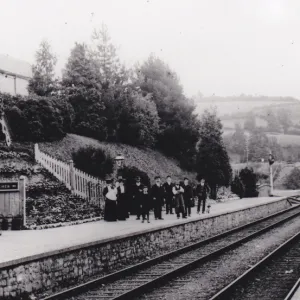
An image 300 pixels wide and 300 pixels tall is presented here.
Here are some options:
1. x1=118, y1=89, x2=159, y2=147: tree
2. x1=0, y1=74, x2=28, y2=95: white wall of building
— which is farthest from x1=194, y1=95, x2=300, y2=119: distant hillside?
x1=0, y1=74, x2=28, y2=95: white wall of building

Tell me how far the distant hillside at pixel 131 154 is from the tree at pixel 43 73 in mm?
3695

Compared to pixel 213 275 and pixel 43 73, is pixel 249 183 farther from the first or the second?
pixel 213 275

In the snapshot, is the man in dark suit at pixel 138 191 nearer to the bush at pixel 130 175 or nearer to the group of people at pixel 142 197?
the group of people at pixel 142 197

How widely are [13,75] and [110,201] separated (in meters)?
18.4

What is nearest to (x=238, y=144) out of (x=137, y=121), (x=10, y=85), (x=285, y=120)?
(x=285, y=120)

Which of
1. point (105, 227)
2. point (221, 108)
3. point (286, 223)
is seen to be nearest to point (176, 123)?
point (286, 223)

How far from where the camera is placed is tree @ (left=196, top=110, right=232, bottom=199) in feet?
111

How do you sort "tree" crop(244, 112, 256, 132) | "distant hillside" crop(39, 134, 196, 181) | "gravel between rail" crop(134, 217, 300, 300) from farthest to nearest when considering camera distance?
"tree" crop(244, 112, 256, 132), "distant hillside" crop(39, 134, 196, 181), "gravel between rail" crop(134, 217, 300, 300)

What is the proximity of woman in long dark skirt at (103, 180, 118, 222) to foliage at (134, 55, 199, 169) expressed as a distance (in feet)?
67.4

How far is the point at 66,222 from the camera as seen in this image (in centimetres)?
1675

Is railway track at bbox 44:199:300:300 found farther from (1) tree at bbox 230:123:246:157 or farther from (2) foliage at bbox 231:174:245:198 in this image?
(1) tree at bbox 230:123:246:157

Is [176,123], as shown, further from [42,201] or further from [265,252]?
[265,252]

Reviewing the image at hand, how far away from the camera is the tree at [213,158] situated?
33688mm

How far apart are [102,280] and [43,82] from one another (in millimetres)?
22855
